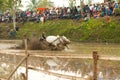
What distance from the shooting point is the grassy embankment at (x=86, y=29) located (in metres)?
25.7

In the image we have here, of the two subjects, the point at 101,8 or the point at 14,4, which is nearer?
the point at 101,8

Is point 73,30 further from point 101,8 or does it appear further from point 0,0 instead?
point 0,0

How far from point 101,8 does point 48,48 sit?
23.7ft

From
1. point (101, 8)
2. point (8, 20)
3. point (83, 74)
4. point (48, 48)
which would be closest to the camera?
point (83, 74)

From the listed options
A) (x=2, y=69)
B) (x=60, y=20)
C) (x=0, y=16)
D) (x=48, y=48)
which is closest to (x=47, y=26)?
(x=60, y=20)

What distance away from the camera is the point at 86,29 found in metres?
28.1

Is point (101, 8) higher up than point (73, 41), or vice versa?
point (101, 8)

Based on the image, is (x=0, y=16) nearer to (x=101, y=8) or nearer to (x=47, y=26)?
(x=47, y=26)

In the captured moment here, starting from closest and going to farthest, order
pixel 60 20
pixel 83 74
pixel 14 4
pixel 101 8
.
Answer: pixel 83 74
pixel 101 8
pixel 60 20
pixel 14 4

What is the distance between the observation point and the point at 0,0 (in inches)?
1421

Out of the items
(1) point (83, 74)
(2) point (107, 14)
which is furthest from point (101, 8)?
(1) point (83, 74)

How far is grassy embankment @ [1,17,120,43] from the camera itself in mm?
25744

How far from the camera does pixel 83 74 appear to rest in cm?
1138

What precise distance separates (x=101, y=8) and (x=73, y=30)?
3739mm
